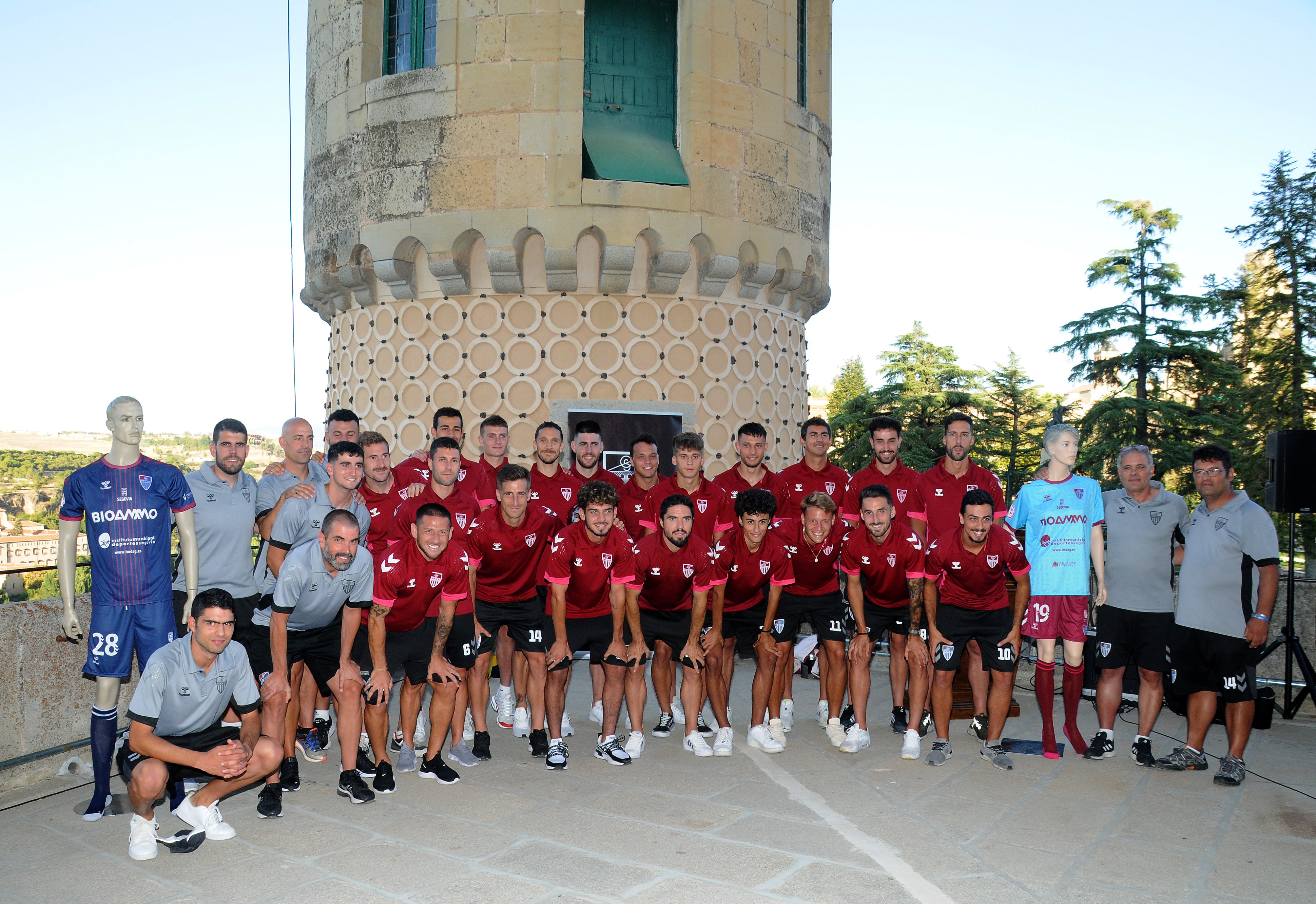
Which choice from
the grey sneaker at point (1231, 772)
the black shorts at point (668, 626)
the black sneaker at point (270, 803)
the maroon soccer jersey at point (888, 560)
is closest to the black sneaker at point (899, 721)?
the maroon soccer jersey at point (888, 560)

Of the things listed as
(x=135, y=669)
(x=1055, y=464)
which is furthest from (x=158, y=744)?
(x=1055, y=464)

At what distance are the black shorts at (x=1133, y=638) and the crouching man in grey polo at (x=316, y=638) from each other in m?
5.16

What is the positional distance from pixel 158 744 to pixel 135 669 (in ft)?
7.77

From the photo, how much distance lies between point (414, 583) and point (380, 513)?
1353 millimetres

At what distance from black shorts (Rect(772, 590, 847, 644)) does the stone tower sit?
161 inches

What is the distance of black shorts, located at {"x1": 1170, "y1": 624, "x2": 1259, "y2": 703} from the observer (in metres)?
6.34

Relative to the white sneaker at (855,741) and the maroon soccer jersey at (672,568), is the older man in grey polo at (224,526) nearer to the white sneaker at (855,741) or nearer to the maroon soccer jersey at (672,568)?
the maroon soccer jersey at (672,568)

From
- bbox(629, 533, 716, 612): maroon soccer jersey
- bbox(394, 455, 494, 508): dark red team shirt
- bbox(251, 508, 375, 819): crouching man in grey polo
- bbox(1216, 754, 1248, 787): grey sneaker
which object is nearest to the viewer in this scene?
bbox(251, 508, 375, 819): crouching man in grey polo

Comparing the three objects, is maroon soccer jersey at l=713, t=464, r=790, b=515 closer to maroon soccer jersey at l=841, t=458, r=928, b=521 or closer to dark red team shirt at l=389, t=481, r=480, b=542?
maroon soccer jersey at l=841, t=458, r=928, b=521

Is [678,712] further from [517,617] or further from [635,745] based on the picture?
[517,617]

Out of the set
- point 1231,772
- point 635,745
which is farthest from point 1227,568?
point 635,745

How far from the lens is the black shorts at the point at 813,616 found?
7.29m

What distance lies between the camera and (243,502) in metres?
6.36

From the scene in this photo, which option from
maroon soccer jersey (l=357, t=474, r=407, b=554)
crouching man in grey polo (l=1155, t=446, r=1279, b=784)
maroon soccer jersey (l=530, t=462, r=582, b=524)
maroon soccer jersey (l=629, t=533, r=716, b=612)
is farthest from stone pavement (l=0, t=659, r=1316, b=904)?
maroon soccer jersey (l=530, t=462, r=582, b=524)
